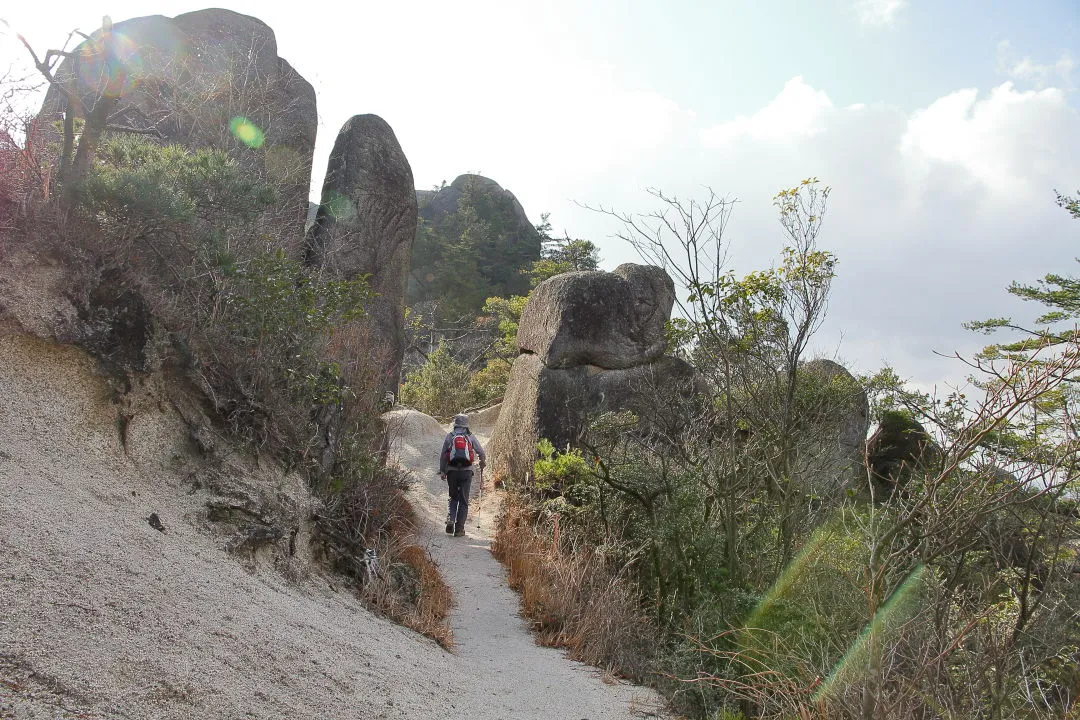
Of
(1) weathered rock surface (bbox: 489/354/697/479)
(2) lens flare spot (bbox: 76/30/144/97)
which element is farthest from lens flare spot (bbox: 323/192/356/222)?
(1) weathered rock surface (bbox: 489/354/697/479)

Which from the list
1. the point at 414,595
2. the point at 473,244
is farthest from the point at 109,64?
the point at 473,244

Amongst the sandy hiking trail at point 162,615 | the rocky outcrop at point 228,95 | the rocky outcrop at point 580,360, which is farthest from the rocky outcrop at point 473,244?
the sandy hiking trail at point 162,615

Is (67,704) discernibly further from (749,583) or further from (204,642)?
(749,583)

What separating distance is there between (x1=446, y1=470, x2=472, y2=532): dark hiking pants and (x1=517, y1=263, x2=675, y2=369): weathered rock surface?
331cm

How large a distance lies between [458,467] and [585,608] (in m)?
3.42

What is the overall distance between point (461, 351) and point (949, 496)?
83.7ft

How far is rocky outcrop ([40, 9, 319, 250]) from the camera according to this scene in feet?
36.5

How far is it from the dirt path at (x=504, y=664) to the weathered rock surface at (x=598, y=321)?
3982 mm

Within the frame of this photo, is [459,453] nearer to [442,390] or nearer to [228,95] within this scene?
[228,95]

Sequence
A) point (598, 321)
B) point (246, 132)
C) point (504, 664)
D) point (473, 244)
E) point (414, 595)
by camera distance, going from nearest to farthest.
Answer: point (504, 664) → point (414, 595) → point (246, 132) → point (598, 321) → point (473, 244)

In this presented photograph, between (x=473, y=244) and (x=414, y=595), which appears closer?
(x=414, y=595)

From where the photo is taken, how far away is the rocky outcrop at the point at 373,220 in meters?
12.6

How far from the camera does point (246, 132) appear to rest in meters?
12.2

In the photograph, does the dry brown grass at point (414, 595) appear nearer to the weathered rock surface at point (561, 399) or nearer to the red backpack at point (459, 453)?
the red backpack at point (459, 453)
